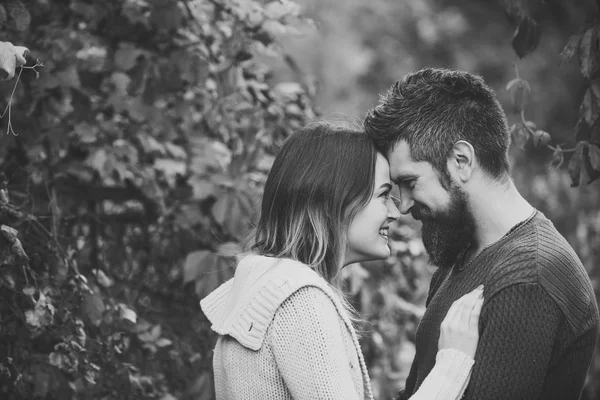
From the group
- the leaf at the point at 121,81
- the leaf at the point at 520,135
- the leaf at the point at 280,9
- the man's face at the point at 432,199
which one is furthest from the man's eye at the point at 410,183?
the leaf at the point at 121,81

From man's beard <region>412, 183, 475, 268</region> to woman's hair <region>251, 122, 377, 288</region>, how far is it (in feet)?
0.78

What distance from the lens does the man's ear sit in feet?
8.25

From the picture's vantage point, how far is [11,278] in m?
2.64

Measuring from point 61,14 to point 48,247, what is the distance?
121cm

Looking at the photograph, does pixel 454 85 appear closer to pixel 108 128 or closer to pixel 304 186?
pixel 304 186

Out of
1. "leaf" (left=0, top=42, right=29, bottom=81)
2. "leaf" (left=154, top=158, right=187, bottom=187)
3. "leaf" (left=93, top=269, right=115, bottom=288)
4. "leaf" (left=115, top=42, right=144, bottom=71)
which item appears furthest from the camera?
"leaf" (left=154, top=158, right=187, bottom=187)

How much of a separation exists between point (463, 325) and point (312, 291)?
419 millimetres

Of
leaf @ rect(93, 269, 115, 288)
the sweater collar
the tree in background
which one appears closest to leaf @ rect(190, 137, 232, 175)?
the tree in background

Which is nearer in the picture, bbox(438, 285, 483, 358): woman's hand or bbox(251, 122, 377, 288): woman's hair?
bbox(438, 285, 483, 358): woman's hand

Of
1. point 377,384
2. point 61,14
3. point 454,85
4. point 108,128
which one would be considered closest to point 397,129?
point 454,85

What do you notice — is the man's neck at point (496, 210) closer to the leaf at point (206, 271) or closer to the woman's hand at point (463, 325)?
the woman's hand at point (463, 325)

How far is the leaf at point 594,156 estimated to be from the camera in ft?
8.59

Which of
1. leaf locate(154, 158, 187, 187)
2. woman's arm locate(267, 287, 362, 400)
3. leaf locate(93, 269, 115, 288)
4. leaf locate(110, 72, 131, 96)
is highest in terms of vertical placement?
woman's arm locate(267, 287, 362, 400)

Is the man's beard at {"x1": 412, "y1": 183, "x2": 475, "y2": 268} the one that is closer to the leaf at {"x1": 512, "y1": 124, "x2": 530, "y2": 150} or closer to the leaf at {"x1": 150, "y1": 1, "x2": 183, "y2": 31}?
the leaf at {"x1": 512, "y1": 124, "x2": 530, "y2": 150}
